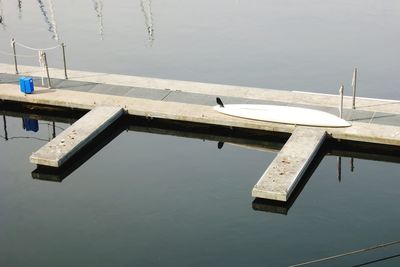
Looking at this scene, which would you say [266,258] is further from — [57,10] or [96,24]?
[57,10]

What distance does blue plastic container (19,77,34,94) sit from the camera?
31875 mm

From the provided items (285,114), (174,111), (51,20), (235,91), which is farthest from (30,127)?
(51,20)

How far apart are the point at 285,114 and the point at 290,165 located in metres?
4.08

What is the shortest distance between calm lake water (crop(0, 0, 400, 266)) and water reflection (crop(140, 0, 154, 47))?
12.0ft

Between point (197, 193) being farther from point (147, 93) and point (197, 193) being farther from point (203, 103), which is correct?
point (147, 93)

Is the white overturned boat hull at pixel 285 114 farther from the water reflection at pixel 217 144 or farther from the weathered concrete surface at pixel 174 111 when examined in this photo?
the water reflection at pixel 217 144

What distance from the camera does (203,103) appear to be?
30.8 m

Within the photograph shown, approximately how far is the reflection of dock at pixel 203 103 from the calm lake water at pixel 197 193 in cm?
99

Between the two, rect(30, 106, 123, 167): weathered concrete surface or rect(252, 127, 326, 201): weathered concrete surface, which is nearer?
rect(252, 127, 326, 201): weathered concrete surface

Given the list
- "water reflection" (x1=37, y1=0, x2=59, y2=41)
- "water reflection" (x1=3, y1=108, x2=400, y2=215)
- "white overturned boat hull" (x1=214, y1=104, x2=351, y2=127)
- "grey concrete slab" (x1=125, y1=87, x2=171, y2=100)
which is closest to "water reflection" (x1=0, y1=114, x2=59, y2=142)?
"water reflection" (x1=3, y1=108, x2=400, y2=215)

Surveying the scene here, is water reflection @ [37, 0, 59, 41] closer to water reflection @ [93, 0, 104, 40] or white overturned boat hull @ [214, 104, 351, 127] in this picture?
water reflection @ [93, 0, 104, 40]

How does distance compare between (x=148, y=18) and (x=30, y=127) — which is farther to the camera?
(x=148, y=18)

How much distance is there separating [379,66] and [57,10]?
28438 millimetres

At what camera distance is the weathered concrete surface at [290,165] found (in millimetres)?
23453
